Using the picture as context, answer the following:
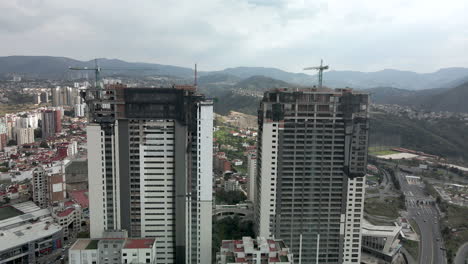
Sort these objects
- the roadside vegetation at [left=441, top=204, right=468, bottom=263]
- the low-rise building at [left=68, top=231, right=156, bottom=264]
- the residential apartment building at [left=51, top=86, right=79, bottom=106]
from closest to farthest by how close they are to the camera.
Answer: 1. the low-rise building at [left=68, top=231, right=156, bottom=264]
2. the roadside vegetation at [left=441, top=204, right=468, bottom=263]
3. the residential apartment building at [left=51, top=86, right=79, bottom=106]

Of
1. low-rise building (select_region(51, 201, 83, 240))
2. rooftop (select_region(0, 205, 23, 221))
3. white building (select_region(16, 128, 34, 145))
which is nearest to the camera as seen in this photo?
low-rise building (select_region(51, 201, 83, 240))

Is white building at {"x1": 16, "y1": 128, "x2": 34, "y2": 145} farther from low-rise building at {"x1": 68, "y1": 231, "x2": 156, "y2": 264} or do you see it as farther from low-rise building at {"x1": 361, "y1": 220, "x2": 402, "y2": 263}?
low-rise building at {"x1": 361, "y1": 220, "x2": 402, "y2": 263}

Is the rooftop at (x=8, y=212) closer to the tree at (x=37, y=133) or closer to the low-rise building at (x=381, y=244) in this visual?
the low-rise building at (x=381, y=244)

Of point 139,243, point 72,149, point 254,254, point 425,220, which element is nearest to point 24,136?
point 72,149

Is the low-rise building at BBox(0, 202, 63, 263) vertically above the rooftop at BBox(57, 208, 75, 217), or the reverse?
the rooftop at BBox(57, 208, 75, 217)

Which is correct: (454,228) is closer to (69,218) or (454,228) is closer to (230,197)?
(230,197)

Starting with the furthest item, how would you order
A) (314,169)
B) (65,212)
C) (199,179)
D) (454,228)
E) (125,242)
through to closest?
1. (454,228)
2. (65,212)
3. (314,169)
4. (199,179)
5. (125,242)

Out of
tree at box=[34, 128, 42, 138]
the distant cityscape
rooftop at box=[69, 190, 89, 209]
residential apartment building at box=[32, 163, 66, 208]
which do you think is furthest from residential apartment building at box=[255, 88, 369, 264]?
tree at box=[34, 128, 42, 138]

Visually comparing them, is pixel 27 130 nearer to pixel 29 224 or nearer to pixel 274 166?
pixel 29 224
